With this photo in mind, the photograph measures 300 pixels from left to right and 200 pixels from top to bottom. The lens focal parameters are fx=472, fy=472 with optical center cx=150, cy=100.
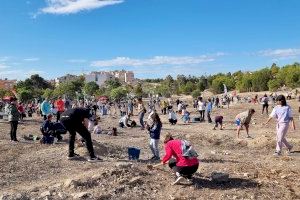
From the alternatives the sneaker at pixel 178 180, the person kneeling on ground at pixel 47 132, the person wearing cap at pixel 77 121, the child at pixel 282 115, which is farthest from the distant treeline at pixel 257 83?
the sneaker at pixel 178 180

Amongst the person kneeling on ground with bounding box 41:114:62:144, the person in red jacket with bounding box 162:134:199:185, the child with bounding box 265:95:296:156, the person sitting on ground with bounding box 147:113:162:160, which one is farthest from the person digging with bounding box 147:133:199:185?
the person kneeling on ground with bounding box 41:114:62:144

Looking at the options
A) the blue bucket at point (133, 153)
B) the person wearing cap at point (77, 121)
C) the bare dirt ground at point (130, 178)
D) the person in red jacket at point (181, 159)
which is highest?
the person wearing cap at point (77, 121)

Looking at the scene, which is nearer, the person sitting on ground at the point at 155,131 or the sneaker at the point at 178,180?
the sneaker at the point at 178,180

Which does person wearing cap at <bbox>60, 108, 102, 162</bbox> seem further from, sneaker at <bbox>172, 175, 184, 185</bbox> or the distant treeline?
the distant treeline

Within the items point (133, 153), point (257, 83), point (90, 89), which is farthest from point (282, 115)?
point (90, 89)

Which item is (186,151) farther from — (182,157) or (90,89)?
(90,89)

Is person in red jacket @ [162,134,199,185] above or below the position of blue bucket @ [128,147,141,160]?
above

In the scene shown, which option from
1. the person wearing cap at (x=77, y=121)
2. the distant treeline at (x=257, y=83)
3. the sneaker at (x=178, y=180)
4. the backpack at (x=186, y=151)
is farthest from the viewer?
the distant treeline at (x=257, y=83)

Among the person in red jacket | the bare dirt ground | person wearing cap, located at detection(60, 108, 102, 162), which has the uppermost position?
person wearing cap, located at detection(60, 108, 102, 162)

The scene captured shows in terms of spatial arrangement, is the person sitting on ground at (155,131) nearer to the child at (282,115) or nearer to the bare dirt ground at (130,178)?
the bare dirt ground at (130,178)

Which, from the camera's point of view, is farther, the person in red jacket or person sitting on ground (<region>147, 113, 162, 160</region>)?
person sitting on ground (<region>147, 113, 162, 160</region>)

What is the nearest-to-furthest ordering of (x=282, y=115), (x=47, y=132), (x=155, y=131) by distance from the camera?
(x=155, y=131) → (x=282, y=115) → (x=47, y=132)

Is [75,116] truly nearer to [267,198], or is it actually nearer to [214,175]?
[214,175]

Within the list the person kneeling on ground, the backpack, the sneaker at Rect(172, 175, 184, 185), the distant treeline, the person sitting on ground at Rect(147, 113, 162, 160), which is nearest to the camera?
the backpack
